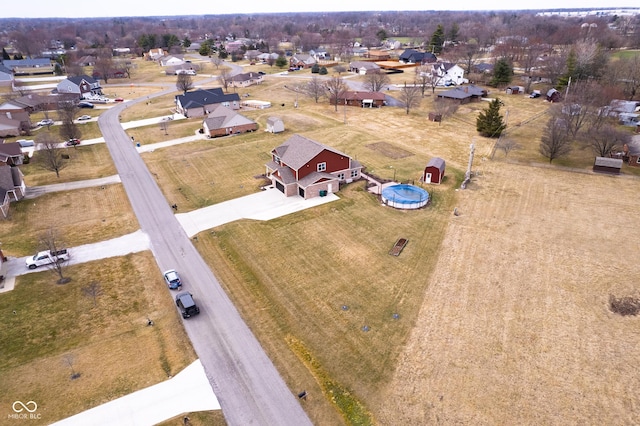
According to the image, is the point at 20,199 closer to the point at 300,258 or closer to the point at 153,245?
the point at 153,245

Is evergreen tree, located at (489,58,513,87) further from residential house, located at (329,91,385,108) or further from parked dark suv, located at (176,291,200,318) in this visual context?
parked dark suv, located at (176,291,200,318)

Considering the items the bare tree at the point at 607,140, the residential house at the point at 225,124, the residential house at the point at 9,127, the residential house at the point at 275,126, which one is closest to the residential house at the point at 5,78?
the residential house at the point at 9,127

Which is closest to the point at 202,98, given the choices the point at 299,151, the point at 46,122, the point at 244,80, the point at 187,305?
the point at 46,122

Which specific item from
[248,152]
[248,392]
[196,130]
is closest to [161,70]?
[196,130]

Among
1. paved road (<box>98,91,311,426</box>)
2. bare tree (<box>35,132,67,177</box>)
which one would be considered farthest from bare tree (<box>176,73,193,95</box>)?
paved road (<box>98,91,311,426</box>)

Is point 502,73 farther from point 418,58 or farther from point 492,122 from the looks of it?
point 418,58

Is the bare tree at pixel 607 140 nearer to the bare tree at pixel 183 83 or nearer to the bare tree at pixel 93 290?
the bare tree at pixel 93 290
